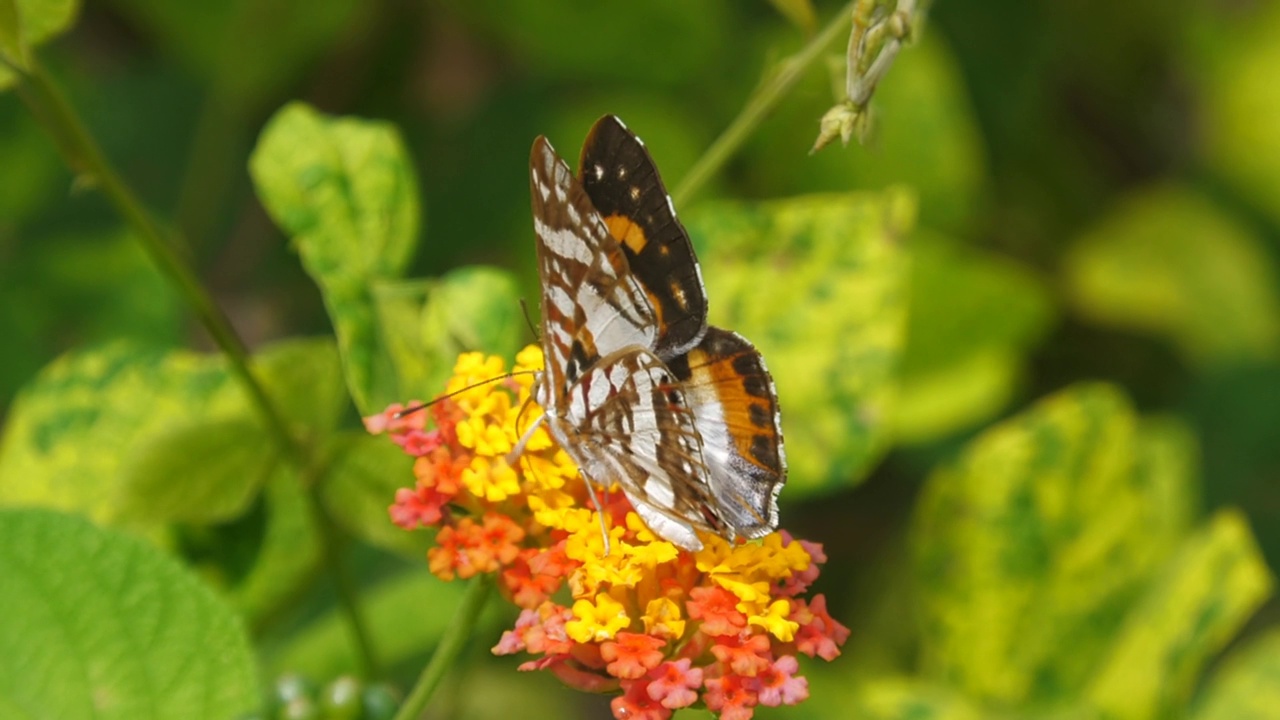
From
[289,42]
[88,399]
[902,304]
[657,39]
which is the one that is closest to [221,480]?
[88,399]

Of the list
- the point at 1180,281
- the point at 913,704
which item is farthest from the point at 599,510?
the point at 1180,281

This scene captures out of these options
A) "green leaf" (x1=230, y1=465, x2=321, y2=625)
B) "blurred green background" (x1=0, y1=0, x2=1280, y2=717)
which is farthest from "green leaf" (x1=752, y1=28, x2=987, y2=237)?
"green leaf" (x1=230, y1=465, x2=321, y2=625)

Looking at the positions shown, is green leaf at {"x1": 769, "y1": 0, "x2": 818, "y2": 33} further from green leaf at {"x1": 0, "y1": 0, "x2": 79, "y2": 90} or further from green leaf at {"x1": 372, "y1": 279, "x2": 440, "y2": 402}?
green leaf at {"x1": 0, "y1": 0, "x2": 79, "y2": 90}

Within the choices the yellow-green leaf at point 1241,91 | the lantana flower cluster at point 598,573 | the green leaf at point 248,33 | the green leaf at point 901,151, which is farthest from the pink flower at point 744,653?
the yellow-green leaf at point 1241,91

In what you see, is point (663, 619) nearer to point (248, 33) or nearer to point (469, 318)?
point (469, 318)

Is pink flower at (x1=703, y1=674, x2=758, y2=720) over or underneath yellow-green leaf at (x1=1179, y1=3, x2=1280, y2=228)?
underneath
